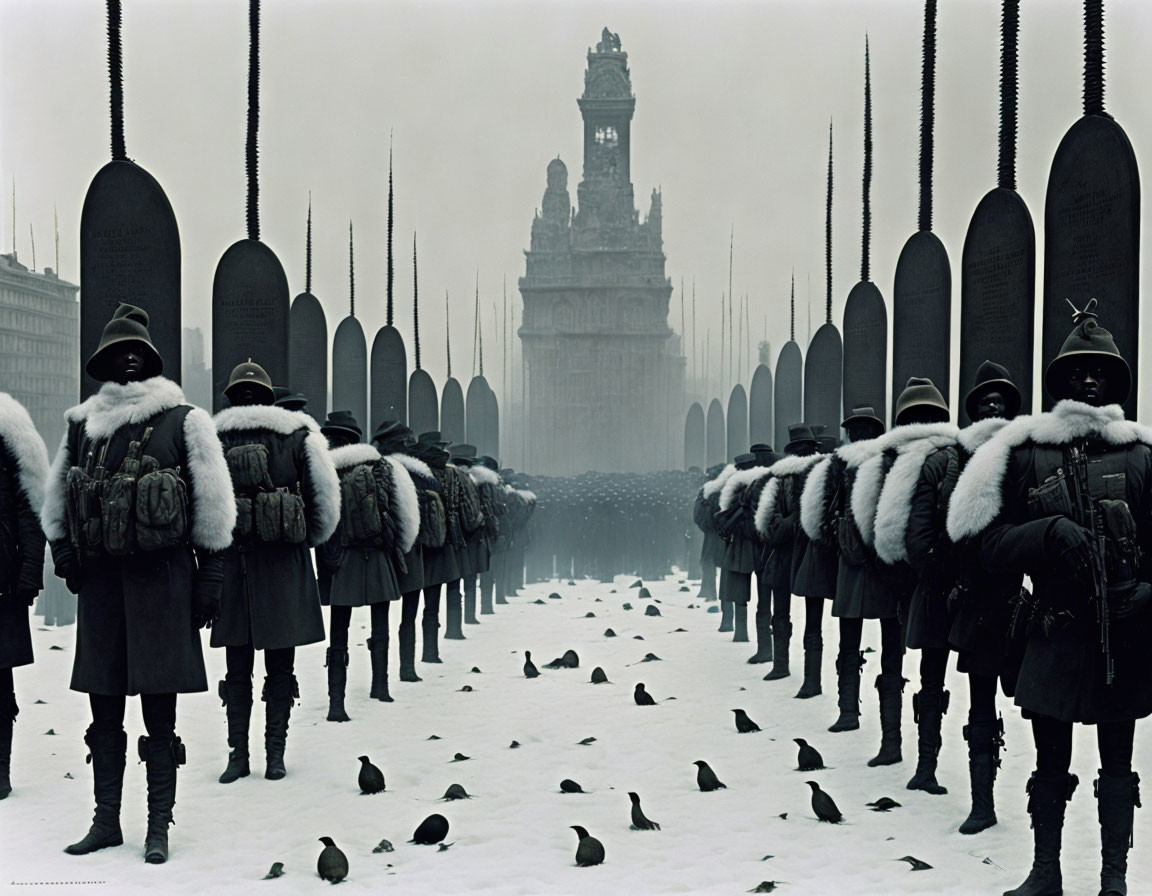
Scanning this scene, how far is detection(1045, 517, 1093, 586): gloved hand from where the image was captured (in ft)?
15.1

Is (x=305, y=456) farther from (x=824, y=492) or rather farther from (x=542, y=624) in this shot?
(x=542, y=624)

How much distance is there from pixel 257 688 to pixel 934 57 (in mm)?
7844

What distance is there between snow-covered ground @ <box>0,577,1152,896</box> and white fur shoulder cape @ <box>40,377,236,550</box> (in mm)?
1471

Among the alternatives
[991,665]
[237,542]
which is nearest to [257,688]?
[237,542]

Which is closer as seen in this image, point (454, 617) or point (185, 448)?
point (185, 448)

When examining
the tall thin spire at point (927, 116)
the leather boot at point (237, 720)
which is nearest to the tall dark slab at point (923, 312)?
the tall thin spire at point (927, 116)

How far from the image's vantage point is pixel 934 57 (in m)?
10.7

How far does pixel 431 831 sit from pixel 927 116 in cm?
770

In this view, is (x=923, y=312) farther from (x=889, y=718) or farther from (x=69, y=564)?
(x=69, y=564)

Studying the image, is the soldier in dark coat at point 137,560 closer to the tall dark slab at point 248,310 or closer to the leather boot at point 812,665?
the tall dark slab at point 248,310

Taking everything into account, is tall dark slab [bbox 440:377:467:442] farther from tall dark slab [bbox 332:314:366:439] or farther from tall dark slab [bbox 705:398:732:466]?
tall dark slab [bbox 705:398:732:466]

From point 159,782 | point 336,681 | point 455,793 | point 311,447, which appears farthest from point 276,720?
point 336,681

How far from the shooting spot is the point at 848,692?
889cm

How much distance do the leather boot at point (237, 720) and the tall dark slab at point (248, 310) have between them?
3.60m
